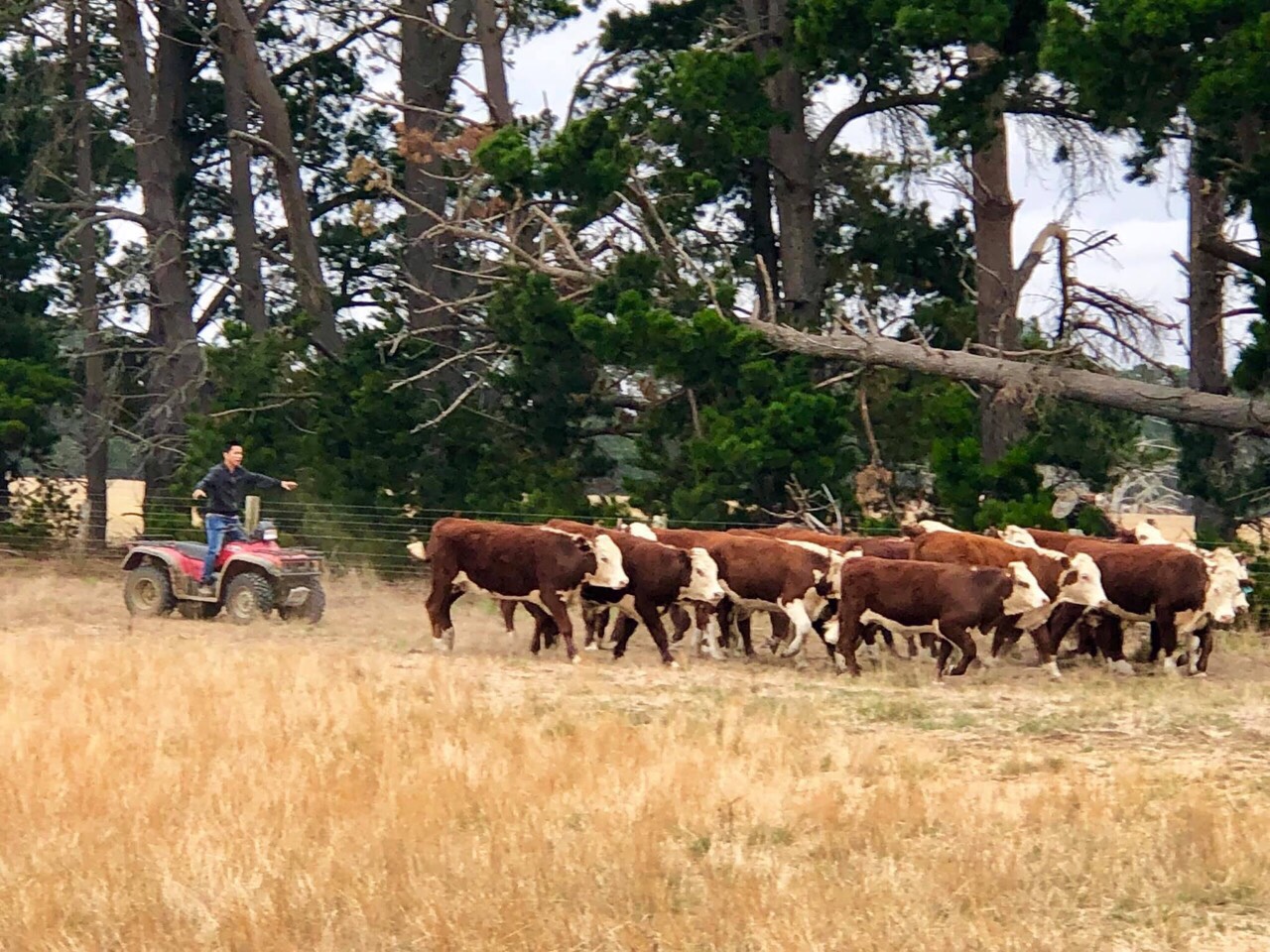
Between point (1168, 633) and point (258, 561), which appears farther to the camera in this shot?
point (258, 561)

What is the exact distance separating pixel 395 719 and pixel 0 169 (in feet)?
78.3

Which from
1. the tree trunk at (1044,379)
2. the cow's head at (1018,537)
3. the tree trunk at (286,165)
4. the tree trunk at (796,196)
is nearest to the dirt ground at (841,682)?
the cow's head at (1018,537)

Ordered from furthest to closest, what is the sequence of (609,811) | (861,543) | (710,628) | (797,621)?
(861,543)
(710,628)
(797,621)
(609,811)

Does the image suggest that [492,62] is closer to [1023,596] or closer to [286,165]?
[286,165]

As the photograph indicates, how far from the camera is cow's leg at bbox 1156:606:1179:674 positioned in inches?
Answer: 633

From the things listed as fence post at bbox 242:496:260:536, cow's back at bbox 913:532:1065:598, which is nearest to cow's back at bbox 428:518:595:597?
fence post at bbox 242:496:260:536

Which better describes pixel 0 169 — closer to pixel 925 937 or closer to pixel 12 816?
pixel 12 816

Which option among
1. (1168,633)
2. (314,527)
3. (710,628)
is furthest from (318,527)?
(1168,633)

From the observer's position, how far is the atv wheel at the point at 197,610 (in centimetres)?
1834

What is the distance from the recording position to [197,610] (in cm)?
1847

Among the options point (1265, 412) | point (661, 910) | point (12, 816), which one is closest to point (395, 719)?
point (12, 816)

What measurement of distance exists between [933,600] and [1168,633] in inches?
100

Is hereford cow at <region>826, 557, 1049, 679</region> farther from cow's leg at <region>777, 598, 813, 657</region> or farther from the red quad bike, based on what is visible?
the red quad bike

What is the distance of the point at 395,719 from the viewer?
11430 mm
